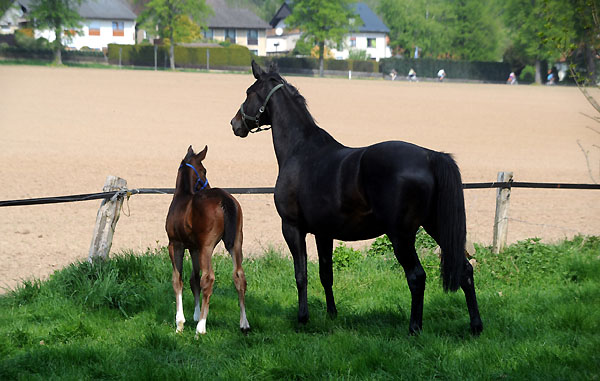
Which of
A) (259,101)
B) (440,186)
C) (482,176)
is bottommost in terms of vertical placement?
(482,176)

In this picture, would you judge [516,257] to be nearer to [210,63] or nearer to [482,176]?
[482,176]

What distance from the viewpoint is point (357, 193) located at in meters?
5.46

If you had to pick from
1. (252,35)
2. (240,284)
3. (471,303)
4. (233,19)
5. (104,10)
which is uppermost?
(233,19)

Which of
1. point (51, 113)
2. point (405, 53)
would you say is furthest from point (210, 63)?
point (51, 113)

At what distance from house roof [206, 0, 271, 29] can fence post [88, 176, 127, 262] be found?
110 m

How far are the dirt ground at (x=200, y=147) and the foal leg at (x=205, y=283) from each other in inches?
93.6

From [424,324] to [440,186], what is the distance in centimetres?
134

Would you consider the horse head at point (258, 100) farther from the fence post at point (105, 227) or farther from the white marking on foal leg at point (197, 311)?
the fence post at point (105, 227)

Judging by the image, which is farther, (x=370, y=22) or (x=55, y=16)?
(x=370, y=22)

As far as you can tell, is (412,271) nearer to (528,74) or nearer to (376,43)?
(528,74)

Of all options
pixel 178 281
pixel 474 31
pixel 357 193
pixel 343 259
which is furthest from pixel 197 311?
pixel 474 31

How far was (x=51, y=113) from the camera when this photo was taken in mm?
26156

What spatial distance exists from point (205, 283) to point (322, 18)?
80457 mm

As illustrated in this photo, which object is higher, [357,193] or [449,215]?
[357,193]
